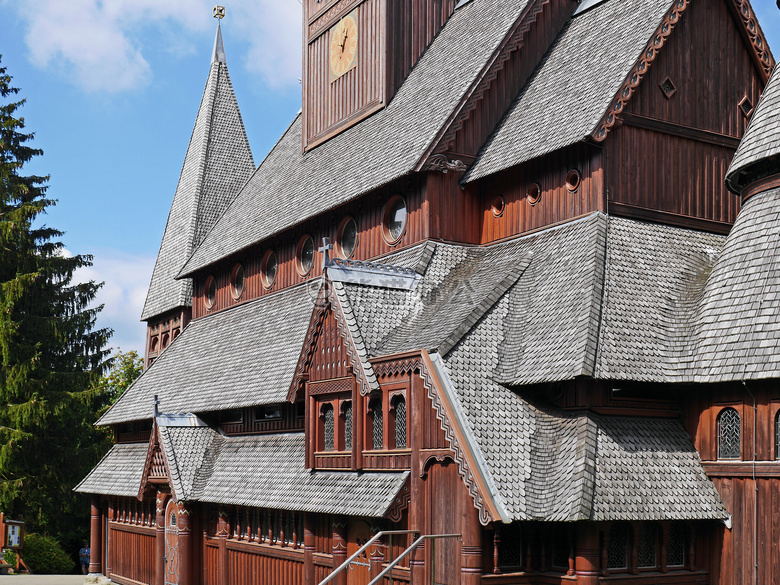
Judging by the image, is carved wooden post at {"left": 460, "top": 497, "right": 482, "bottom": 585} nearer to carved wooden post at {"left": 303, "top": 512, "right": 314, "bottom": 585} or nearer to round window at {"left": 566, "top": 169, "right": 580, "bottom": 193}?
carved wooden post at {"left": 303, "top": 512, "right": 314, "bottom": 585}

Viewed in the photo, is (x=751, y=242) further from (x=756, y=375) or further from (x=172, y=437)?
(x=172, y=437)

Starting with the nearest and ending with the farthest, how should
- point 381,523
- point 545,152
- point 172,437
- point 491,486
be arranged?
point 491,486
point 381,523
point 545,152
point 172,437

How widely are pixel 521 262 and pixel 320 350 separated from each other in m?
4.27

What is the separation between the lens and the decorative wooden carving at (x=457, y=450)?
615 inches

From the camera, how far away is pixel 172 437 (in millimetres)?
25906

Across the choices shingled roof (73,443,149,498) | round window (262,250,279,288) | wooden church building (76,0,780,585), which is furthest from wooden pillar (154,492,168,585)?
round window (262,250,279,288)

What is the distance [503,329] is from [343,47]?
1358cm

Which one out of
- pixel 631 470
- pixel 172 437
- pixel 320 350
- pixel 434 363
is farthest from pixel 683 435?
pixel 172 437

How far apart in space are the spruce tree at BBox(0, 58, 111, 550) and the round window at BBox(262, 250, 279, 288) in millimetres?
14340

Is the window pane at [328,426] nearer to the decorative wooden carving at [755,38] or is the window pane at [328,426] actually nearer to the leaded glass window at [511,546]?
the leaded glass window at [511,546]

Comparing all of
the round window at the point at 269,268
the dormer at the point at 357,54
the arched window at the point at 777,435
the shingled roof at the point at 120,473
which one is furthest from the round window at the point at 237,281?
the arched window at the point at 777,435

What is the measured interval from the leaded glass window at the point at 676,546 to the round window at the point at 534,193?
6.95 metres

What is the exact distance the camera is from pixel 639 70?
1978 centimetres

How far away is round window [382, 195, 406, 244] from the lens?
23083 mm
